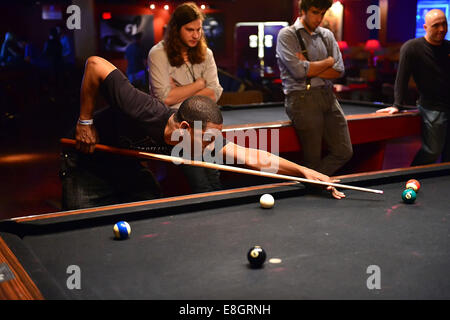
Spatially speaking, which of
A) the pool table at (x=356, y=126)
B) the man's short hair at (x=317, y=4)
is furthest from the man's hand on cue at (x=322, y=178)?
the man's short hair at (x=317, y=4)

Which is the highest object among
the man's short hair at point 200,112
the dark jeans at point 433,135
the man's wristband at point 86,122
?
the man's short hair at point 200,112

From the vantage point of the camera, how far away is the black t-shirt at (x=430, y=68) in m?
3.82

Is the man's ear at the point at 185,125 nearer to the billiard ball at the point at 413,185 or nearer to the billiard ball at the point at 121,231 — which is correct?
the billiard ball at the point at 121,231

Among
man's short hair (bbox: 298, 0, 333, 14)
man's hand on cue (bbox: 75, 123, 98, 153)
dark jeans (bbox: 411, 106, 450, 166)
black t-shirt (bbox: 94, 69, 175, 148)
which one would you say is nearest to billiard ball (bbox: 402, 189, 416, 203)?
black t-shirt (bbox: 94, 69, 175, 148)

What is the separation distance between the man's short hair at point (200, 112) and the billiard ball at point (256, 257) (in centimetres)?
75

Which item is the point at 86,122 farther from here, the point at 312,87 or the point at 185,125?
the point at 312,87

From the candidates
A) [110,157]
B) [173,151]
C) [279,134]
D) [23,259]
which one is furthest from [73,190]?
[279,134]

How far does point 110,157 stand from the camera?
2402 millimetres

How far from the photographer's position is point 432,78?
383 cm

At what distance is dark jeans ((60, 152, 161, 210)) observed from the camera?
235 centimetres

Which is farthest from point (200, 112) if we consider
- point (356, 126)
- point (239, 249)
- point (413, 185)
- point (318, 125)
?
point (356, 126)

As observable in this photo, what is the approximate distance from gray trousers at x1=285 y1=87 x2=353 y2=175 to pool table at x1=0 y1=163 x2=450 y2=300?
1.16 meters

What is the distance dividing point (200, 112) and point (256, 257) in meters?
0.80

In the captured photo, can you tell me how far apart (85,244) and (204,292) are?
522mm
